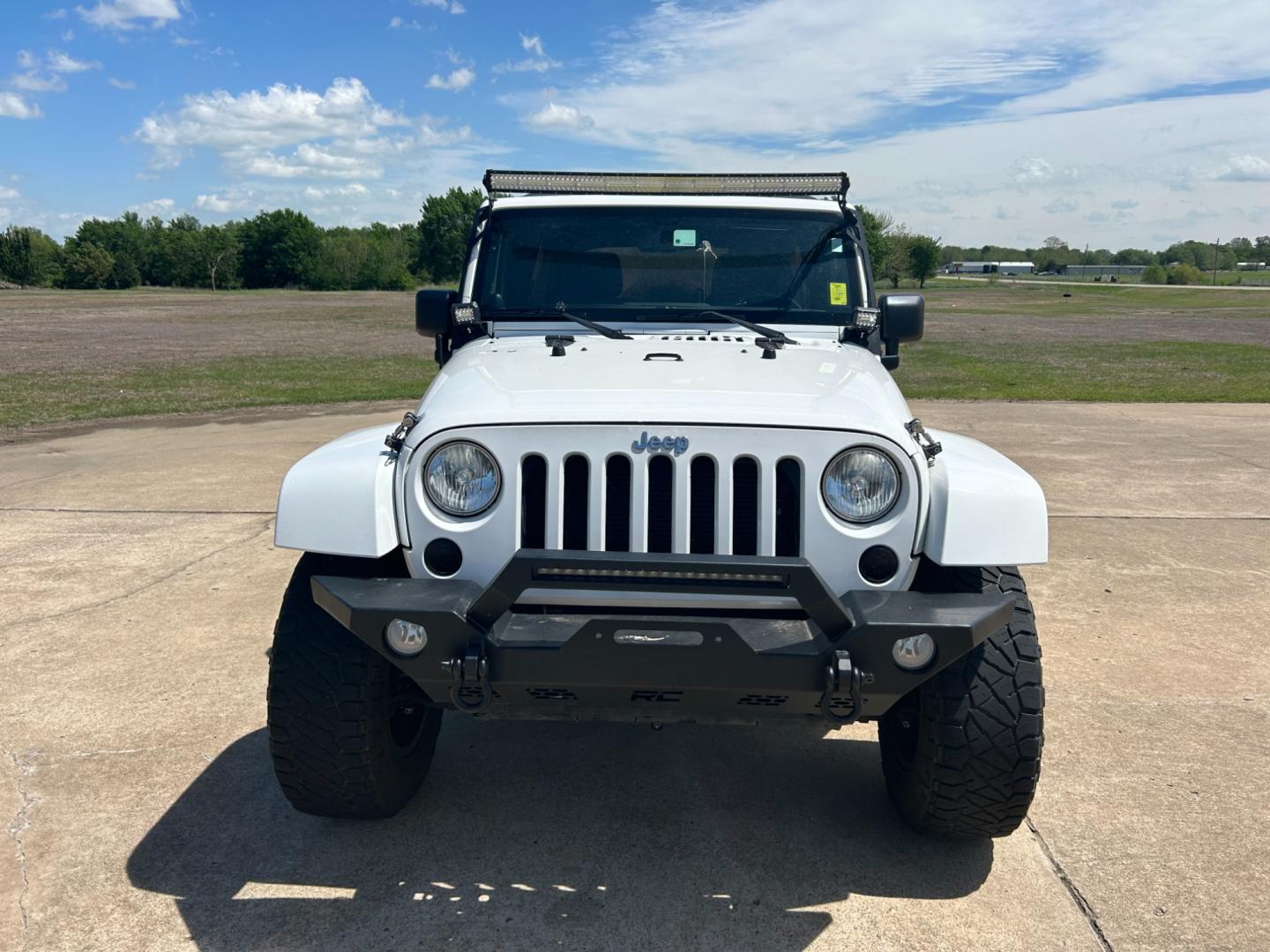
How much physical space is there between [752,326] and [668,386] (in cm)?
105

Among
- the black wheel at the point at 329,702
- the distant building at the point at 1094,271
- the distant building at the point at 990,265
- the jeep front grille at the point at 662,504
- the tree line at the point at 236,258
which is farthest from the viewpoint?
the distant building at the point at 990,265

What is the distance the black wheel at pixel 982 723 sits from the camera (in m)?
2.92

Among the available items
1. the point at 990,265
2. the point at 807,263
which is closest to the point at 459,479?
the point at 807,263

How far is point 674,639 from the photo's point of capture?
261 centimetres

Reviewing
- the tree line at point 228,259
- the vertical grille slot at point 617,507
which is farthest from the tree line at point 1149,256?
the vertical grille slot at point 617,507

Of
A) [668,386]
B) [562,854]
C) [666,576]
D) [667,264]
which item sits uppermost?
[667,264]

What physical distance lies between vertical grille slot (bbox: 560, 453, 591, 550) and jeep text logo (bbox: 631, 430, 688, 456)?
0.16m

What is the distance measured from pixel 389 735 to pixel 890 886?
1500 mm

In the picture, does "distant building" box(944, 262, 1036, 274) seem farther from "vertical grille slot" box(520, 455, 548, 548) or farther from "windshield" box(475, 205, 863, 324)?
"vertical grille slot" box(520, 455, 548, 548)

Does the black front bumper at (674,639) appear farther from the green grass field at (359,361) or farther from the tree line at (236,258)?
the tree line at (236,258)

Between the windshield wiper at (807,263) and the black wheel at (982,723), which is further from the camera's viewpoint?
the windshield wiper at (807,263)

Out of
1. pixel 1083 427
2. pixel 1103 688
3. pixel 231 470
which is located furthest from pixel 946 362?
pixel 1103 688

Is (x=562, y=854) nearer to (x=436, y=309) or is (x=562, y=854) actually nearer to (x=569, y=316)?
(x=569, y=316)

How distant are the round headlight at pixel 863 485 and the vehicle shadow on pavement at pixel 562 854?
1089mm
